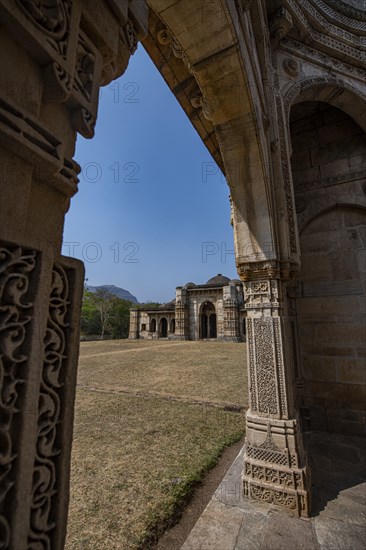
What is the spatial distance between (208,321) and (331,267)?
22.4 meters

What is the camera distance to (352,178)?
180 inches

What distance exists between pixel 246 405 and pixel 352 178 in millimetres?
4708

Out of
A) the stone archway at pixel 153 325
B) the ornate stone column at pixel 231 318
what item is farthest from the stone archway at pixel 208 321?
the stone archway at pixel 153 325

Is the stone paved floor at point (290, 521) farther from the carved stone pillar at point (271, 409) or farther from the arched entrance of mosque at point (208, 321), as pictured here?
the arched entrance of mosque at point (208, 321)

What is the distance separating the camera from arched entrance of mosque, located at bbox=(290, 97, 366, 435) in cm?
425

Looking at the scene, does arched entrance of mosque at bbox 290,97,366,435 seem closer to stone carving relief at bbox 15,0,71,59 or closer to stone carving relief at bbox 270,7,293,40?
stone carving relief at bbox 270,7,293,40

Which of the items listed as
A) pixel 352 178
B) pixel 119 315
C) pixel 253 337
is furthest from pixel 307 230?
pixel 119 315

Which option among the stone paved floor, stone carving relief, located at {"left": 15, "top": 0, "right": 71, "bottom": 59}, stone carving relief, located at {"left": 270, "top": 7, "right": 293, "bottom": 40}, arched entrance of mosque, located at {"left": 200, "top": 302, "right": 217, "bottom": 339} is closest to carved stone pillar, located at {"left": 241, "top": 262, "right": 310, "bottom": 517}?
the stone paved floor

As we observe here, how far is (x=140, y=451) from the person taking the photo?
11.7 ft

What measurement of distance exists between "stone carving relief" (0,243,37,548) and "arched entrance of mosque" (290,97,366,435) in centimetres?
457

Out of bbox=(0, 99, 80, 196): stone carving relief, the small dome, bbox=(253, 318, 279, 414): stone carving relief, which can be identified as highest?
the small dome

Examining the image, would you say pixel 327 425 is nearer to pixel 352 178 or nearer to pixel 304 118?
pixel 352 178

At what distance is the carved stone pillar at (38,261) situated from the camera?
0.67m

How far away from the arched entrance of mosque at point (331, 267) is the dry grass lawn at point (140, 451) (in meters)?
1.60
